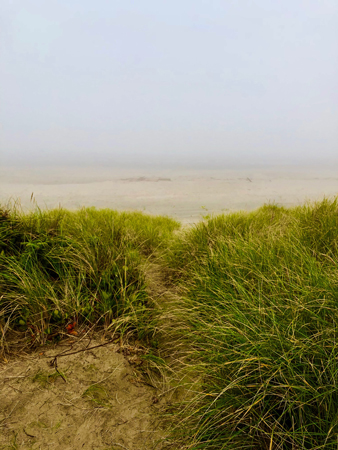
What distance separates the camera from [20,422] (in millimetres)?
1484

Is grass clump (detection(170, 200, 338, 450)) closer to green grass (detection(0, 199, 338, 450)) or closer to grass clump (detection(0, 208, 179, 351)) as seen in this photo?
green grass (detection(0, 199, 338, 450))

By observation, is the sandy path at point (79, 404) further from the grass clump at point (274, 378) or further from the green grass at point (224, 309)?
the grass clump at point (274, 378)

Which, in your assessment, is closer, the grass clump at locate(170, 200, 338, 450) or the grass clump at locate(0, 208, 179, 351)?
the grass clump at locate(170, 200, 338, 450)

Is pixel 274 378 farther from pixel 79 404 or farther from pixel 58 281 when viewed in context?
pixel 58 281

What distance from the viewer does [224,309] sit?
70.8 inches

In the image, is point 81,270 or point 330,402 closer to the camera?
point 330,402

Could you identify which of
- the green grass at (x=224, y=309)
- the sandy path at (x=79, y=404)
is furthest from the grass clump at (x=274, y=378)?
the sandy path at (x=79, y=404)

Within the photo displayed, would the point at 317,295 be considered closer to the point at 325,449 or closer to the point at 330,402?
the point at 330,402

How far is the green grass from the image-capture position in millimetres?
1247

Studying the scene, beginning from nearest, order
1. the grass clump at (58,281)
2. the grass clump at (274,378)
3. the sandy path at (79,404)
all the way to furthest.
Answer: the grass clump at (274,378) < the sandy path at (79,404) < the grass clump at (58,281)

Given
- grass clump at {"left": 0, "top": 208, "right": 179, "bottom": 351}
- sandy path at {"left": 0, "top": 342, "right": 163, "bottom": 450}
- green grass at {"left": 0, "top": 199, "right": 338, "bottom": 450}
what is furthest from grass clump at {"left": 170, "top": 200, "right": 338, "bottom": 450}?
grass clump at {"left": 0, "top": 208, "right": 179, "bottom": 351}

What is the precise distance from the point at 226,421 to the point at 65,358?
1.08 m

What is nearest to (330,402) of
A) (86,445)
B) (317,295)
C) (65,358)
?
(317,295)

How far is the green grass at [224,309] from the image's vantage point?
4.09ft
